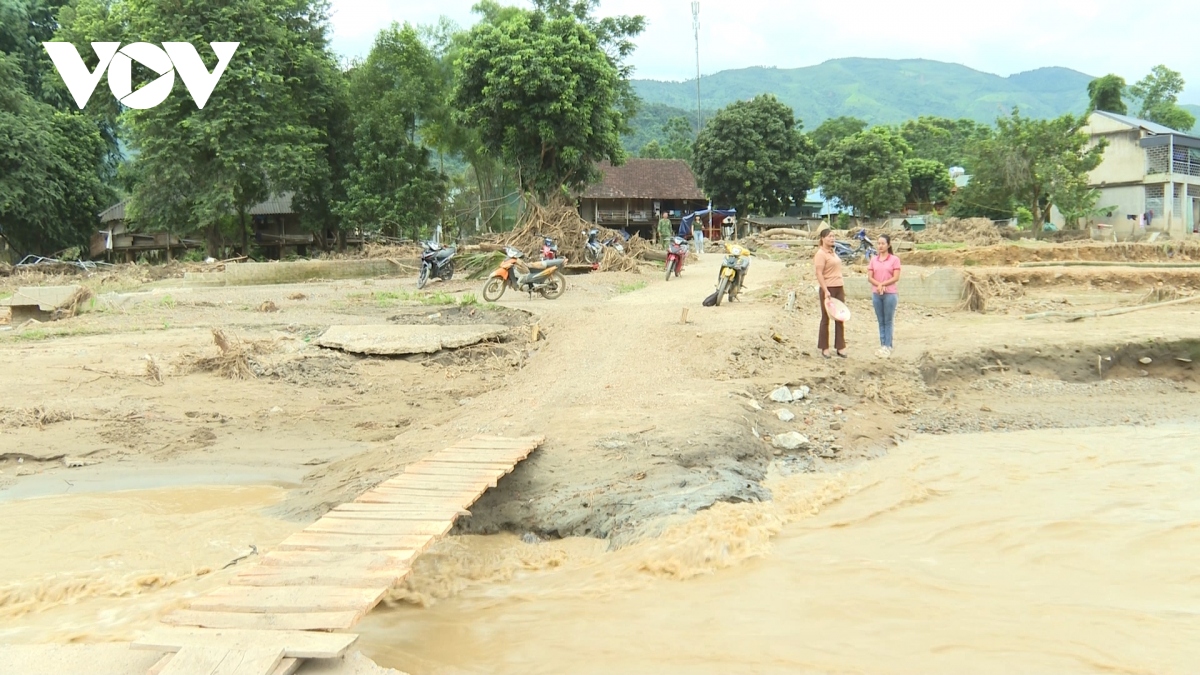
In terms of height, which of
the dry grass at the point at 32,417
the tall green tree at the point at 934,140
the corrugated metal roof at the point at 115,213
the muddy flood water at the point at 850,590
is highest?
the tall green tree at the point at 934,140

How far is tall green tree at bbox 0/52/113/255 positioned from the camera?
2664 cm

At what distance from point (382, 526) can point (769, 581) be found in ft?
7.01

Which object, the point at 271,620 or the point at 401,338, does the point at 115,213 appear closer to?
the point at 401,338

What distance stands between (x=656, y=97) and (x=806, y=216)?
15433 centimetres

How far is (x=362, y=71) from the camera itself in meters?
29.9

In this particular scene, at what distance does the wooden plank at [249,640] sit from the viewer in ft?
10.6

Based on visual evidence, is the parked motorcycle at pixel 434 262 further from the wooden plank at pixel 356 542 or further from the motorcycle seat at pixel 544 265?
the wooden plank at pixel 356 542

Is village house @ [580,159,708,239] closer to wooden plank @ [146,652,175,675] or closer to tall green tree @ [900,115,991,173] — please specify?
tall green tree @ [900,115,991,173]

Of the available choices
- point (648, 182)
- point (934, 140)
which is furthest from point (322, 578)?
point (934, 140)

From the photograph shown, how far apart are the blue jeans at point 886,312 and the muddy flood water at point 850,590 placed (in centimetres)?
350

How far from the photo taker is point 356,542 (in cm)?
432

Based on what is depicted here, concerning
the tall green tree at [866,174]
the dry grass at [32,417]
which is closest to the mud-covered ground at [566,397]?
the dry grass at [32,417]

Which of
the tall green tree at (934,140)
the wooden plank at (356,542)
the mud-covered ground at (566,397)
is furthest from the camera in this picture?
the tall green tree at (934,140)

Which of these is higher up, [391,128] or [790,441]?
[391,128]
